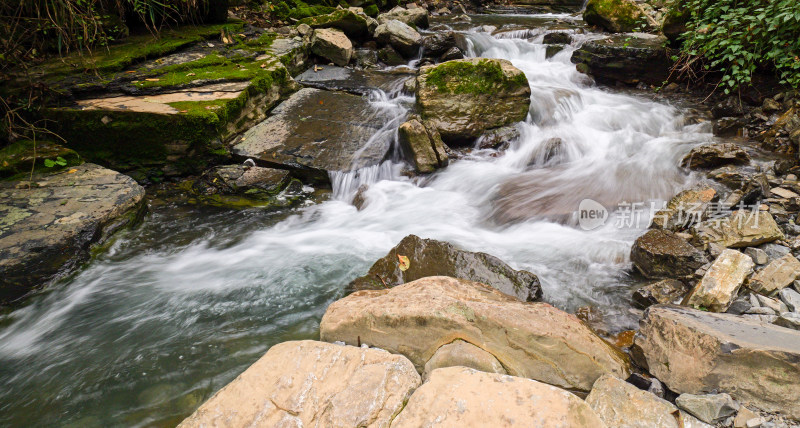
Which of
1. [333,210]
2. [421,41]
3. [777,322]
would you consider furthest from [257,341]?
[421,41]

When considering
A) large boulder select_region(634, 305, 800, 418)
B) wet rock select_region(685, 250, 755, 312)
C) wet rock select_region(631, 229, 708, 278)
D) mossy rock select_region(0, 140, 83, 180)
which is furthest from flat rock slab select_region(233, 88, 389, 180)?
large boulder select_region(634, 305, 800, 418)

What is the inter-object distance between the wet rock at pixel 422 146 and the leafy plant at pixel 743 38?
4.27 metres

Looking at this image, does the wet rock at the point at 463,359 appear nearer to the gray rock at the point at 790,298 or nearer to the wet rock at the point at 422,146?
the gray rock at the point at 790,298

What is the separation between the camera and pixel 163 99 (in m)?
5.74

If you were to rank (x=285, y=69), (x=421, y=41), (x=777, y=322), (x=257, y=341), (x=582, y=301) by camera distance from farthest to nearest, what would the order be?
(x=421, y=41), (x=285, y=69), (x=582, y=301), (x=257, y=341), (x=777, y=322)

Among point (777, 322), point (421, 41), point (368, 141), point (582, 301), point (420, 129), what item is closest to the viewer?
point (777, 322)

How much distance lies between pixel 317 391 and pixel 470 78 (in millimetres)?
5731

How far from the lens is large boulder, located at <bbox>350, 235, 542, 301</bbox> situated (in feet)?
11.7

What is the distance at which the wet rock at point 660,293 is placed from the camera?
3.39 meters

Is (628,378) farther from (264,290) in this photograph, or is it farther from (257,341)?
(264,290)

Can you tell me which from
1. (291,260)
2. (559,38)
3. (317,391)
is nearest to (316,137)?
(291,260)

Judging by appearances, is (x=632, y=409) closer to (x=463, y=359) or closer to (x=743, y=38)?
(x=463, y=359)

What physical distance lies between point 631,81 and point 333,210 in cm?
689

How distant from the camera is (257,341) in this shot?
3.25 meters
